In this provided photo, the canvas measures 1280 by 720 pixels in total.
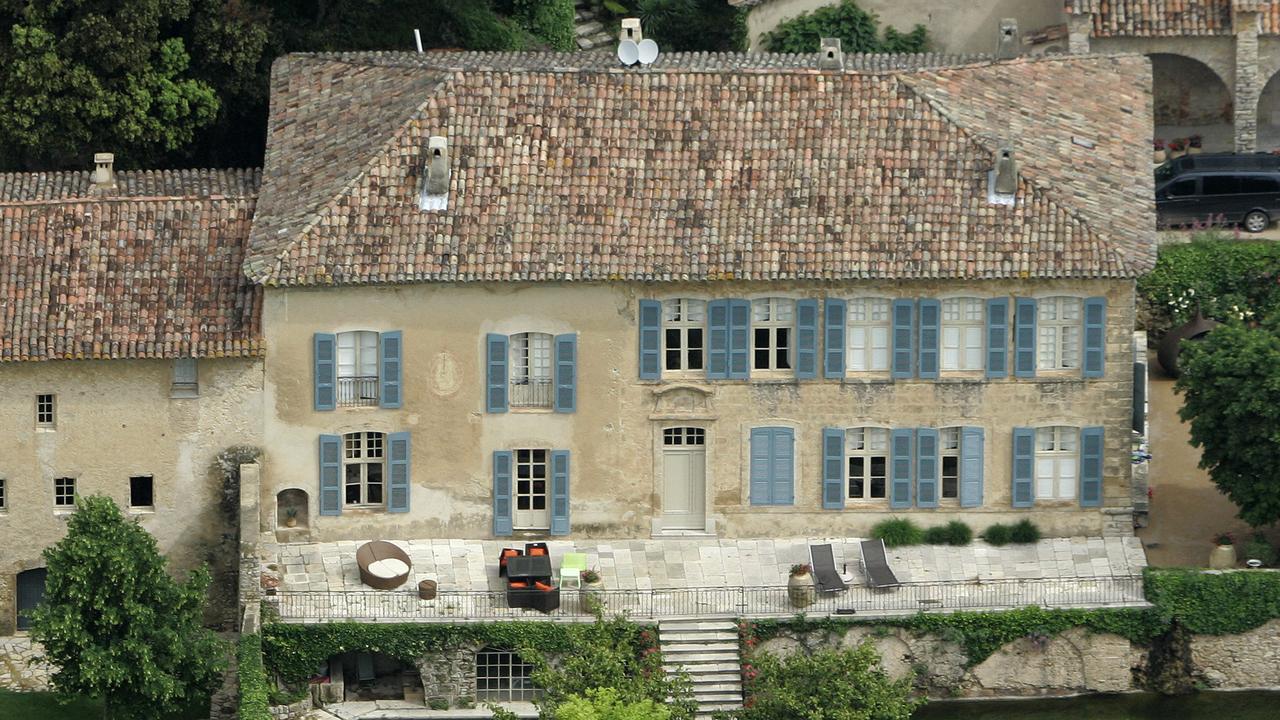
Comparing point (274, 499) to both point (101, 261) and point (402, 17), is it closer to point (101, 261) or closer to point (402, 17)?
point (101, 261)

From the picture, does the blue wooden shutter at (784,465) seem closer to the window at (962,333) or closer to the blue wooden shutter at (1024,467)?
the window at (962,333)

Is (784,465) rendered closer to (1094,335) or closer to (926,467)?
(926,467)

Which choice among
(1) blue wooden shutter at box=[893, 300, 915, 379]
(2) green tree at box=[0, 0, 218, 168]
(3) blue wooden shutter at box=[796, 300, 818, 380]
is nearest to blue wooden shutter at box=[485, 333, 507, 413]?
(3) blue wooden shutter at box=[796, 300, 818, 380]

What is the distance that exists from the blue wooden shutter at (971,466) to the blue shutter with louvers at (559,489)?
8127 mm

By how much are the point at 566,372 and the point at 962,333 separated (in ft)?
26.6

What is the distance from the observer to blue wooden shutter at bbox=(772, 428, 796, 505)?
7750cm

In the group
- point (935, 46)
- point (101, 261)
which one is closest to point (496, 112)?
point (101, 261)

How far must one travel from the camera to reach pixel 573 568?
7619 centimetres

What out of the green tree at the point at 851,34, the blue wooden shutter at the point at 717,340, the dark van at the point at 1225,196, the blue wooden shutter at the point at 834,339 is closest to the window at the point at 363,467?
the blue wooden shutter at the point at 717,340

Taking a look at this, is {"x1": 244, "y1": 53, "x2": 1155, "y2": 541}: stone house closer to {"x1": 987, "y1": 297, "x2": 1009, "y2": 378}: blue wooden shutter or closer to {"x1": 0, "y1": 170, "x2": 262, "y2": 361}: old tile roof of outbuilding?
{"x1": 987, "y1": 297, "x2": 1009, "y2": 378}: blue wooden shutter

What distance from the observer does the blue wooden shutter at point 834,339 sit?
76.9 meters

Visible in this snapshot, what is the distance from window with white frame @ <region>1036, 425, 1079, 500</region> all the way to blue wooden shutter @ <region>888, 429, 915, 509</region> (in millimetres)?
2684

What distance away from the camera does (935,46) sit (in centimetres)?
8956

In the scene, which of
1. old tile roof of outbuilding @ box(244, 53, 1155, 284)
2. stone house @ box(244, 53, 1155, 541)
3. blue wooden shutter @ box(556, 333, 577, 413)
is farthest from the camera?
blue wooden shutter @ box(556, 333, 577, 413)
